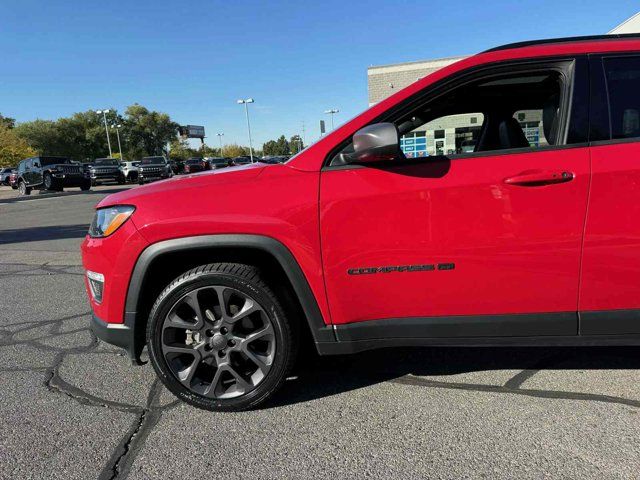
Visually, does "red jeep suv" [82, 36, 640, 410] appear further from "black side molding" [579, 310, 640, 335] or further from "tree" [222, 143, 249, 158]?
"tree" [222, 143, 249, 158]

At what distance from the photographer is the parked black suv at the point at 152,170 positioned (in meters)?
31.4

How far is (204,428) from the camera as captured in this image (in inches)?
96.0

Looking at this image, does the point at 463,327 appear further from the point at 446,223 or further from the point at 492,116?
the point at 492,116

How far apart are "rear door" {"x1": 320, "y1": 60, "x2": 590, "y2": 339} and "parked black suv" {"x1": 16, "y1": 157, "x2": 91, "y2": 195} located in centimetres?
2681

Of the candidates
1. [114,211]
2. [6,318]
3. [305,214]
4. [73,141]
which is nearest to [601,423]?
[305,214]

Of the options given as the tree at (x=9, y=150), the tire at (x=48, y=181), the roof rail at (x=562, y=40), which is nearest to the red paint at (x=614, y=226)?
the roof rail at (x=562, y=40)

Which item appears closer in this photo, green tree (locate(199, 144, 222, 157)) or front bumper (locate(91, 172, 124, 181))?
front bumper (locate(91, 172, 124, 181))

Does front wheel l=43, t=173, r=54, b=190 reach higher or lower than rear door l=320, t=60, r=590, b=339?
higher

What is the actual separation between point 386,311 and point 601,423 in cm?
122

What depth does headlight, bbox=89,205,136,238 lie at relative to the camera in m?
2.51

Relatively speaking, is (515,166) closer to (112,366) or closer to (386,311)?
(386,311)

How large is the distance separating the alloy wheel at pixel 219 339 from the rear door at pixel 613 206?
1.67 meters

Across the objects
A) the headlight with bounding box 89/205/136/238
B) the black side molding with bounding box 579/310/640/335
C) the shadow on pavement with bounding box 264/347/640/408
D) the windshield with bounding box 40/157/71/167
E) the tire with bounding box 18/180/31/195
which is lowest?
the shadow on pavement with bounding box 264/347/640/408

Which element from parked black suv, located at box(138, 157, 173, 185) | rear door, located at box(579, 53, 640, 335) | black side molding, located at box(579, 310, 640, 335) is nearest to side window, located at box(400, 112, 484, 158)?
rear door, located at box(579, 53, 640, 335)
